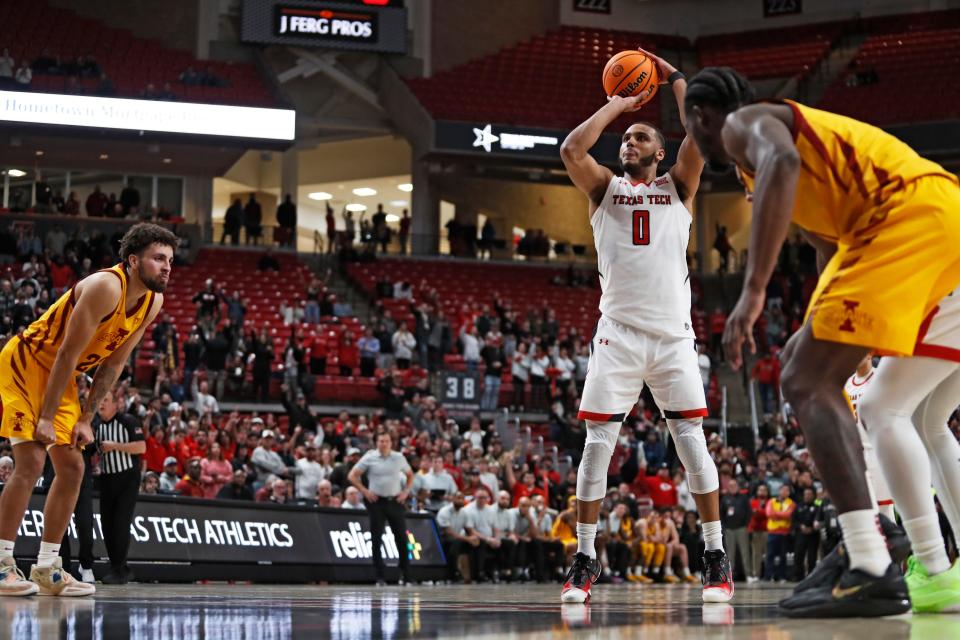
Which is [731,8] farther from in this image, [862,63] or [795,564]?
[795,564]

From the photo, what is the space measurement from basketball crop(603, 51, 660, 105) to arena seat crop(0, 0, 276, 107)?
25.0 meters

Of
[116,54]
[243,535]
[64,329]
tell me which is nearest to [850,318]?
[64,329]

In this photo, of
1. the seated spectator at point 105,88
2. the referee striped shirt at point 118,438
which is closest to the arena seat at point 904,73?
the seated spectator at point 105,88

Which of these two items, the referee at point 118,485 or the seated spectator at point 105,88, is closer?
the referee at point 118,485

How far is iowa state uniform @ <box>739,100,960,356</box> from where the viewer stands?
13.1 feet

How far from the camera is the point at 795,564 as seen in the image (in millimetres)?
18203

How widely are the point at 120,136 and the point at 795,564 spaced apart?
1982 centimetres

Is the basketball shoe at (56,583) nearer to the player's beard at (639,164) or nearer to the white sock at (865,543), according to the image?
the player's beard at (639,164)

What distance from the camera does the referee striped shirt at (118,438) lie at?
1030 centimetres

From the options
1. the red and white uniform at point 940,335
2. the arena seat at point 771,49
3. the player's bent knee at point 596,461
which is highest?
the arena seat at point 771,49

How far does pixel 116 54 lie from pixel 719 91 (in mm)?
31210

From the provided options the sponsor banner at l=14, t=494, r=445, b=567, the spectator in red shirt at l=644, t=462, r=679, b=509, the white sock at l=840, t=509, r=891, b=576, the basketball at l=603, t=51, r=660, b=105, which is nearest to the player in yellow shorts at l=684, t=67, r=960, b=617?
the white sock at l=840, t=509, r=891, b=576

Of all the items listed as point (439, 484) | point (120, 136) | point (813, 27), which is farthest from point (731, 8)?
point (439, 484)

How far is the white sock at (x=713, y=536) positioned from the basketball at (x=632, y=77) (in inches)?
96.9
